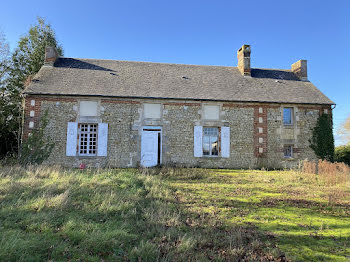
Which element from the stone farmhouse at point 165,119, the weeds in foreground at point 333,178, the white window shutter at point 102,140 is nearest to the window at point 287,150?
the stone farmhouse at point 165,119

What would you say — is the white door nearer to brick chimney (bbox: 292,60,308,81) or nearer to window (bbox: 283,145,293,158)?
window (bbox: 283,145,293,158)

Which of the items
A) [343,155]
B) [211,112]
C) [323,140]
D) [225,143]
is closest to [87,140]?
[211,112]

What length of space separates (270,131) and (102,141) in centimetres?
925

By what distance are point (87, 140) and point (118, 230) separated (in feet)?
31.3

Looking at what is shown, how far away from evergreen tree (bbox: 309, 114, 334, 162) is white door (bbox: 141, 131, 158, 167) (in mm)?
8879

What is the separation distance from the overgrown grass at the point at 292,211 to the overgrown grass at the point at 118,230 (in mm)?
121

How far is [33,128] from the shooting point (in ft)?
37.2

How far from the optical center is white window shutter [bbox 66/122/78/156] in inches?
451

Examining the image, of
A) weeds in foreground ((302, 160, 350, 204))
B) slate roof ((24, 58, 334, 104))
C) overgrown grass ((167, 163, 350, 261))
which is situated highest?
slate roof ((24, 58, 334, 104))

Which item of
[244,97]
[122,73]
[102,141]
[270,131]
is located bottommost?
[102,141]

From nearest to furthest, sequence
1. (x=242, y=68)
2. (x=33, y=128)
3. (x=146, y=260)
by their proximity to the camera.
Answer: (x=146, y=260) < (x=33, y=128) < (x=242, y=68)

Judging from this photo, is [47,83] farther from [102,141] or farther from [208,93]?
[208,93]

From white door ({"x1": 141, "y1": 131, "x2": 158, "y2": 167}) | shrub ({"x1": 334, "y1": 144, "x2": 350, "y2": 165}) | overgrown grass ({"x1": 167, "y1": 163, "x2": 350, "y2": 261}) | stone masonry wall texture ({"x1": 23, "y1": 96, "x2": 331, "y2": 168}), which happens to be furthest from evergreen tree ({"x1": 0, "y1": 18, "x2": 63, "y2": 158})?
shrub ({"x1": 334, "y1": 144, "x2": 350, "y2": 165})

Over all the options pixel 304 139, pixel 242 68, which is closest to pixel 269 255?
pixel 304 139
